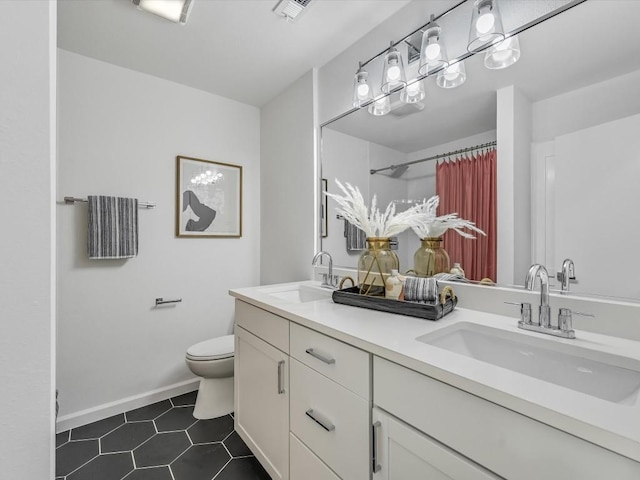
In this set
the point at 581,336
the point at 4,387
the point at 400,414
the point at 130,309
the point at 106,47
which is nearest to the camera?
the point at 4,387

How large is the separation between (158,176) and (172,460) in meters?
1.80

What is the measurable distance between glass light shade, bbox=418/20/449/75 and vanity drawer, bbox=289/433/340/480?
1689 mm

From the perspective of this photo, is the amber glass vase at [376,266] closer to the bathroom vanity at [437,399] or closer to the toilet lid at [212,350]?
the bathroom vanity at [437,399]

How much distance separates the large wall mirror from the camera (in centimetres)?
92

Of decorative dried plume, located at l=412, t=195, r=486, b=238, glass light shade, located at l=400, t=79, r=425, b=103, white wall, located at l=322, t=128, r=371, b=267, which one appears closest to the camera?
decorative dried plume, located at l=412, t=195, r=486, b=238

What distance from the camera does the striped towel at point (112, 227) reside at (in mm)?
1883

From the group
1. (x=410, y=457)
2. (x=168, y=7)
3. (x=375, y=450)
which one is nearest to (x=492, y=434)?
(x=410, y=457)

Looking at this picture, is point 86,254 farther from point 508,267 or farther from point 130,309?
point 508,267

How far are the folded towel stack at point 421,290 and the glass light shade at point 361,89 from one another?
43.6 inches

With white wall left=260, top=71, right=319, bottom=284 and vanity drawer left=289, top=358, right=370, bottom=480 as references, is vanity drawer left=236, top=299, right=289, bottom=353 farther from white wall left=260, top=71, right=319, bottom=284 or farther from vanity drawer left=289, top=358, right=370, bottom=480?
white wall left=260, top=71, right=319, bottom=284

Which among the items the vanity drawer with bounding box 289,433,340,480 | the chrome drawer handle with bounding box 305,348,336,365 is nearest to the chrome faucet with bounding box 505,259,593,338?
the chrome drawer handle with bounding box 305,348,336,365

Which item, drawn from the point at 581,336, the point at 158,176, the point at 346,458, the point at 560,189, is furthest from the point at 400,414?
the point at 158,176

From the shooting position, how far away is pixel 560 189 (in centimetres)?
105

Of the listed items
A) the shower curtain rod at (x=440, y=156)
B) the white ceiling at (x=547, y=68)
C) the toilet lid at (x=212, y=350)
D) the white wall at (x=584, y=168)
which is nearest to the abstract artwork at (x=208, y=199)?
the toilet lid at (x=212, y=350)
